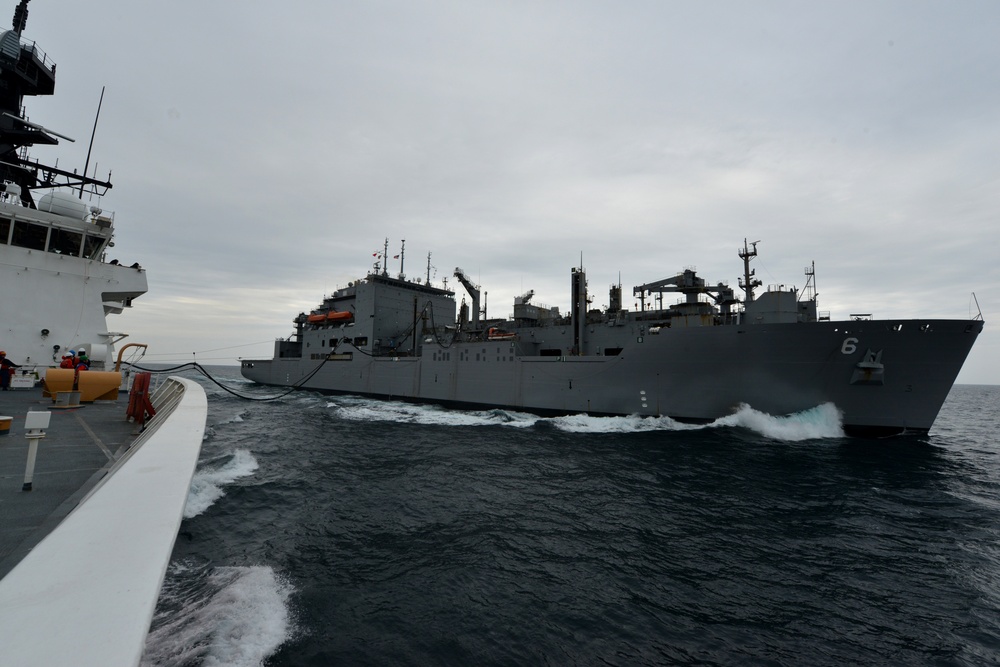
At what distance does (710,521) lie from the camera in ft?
27.5

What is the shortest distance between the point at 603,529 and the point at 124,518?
7.59m

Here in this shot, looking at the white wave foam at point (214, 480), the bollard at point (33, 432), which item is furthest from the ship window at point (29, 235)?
the bollard at point (33, 432)

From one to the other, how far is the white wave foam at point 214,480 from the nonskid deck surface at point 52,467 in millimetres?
1852

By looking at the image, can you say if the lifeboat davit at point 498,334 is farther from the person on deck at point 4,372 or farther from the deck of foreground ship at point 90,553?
the deck of foreground ship at point 90,553

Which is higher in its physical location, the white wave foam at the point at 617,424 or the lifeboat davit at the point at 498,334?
the lifeboat davit at the point at 498,334

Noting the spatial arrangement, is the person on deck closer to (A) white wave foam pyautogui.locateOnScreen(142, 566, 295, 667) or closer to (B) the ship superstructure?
(B) the ship superstructure

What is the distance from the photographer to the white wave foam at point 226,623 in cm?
402

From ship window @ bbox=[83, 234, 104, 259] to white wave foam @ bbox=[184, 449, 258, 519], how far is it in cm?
949

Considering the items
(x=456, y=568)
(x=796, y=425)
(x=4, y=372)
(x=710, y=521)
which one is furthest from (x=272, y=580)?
(x=796, y=425)

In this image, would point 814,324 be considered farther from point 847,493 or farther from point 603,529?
point 603,529

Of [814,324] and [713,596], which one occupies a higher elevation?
[814,324]

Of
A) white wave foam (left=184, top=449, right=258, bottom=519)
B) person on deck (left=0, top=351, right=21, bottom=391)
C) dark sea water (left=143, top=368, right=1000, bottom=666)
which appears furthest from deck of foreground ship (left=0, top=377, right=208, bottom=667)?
person on deck (left=0, top=351, right=21, bottom=391)

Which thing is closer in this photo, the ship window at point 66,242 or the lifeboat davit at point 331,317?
the ship window at point 66,242

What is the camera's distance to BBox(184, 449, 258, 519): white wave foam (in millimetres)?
8188
